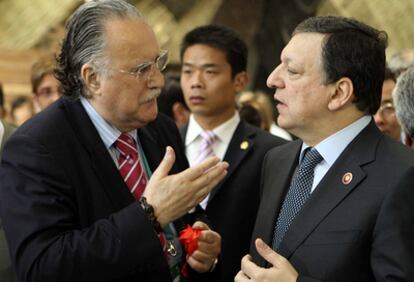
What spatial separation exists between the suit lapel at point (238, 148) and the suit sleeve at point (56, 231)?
1.40 metres

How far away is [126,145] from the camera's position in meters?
2.79

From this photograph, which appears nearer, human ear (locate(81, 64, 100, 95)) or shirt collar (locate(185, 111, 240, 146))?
human ear (locate(81, 64, 100, 95))

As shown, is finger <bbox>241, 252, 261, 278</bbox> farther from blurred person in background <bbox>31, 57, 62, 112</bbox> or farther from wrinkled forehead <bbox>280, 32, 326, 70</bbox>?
blurred person in background <bbox>31, 57, 62, 112</bbox>

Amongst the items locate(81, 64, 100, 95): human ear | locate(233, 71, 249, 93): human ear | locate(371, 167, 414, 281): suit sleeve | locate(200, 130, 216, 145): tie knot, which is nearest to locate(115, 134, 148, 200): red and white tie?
locate(81, 64, 100, 95): human ear

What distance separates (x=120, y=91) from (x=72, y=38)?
26cm

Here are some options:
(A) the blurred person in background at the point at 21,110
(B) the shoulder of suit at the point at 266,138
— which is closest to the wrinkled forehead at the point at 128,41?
(B) the shoulder of suit at the point at 266,138

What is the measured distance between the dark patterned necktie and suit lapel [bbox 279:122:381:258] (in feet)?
0.31

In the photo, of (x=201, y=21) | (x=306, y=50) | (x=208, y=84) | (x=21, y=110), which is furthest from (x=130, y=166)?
(x=201, y=21)

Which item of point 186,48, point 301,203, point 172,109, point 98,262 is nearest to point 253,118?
point 172,109

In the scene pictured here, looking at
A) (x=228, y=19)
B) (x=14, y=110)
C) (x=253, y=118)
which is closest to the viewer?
(x=253, y=118)

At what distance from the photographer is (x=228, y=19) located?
323 inches

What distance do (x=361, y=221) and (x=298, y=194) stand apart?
1.15ft

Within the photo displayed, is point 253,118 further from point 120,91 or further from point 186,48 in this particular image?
point 120,91

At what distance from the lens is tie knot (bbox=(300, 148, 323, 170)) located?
8.66ft
